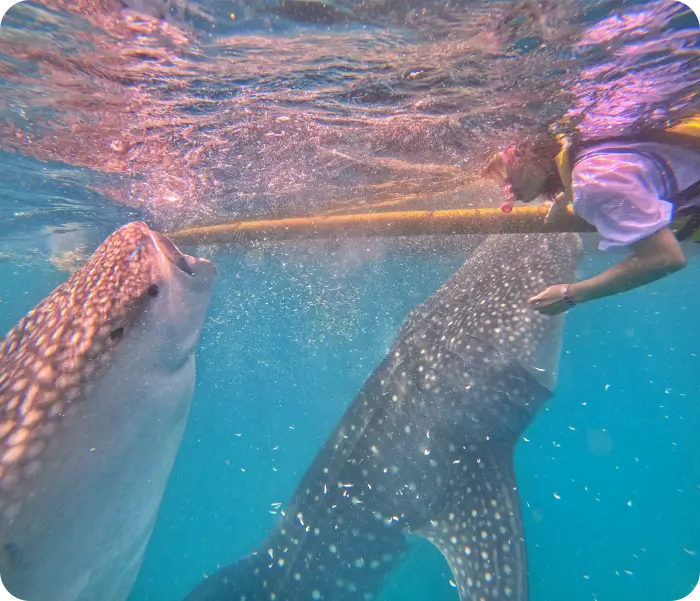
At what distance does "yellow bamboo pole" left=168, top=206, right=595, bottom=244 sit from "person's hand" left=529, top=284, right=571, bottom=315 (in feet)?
2.59

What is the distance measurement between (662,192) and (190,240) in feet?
22.2

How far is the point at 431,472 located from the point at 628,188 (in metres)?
3.85

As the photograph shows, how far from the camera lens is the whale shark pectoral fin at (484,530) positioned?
174 inches

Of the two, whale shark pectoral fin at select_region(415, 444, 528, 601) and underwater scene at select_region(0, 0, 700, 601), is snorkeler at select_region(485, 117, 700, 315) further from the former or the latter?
whale shark pectoral fin at select_region(415, 444, 528, 601)

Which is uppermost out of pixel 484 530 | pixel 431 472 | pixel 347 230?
pixel 347 230

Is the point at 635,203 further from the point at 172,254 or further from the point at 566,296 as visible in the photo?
the point at 172,254

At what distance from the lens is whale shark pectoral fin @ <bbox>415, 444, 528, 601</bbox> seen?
14.5ft

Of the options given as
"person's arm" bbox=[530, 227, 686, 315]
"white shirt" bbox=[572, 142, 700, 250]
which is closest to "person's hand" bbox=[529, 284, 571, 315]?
"person's arm" bbox=[530, 227, 686, 315]

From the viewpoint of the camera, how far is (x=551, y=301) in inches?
152

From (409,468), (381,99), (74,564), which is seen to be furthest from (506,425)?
(381,99)

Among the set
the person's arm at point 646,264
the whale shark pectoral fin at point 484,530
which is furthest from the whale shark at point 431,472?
the person's arm at point 646,264

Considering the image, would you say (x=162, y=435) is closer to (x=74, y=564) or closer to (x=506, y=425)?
(x=74, y=564)

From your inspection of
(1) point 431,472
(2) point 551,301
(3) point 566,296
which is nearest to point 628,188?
(3) point 566,296

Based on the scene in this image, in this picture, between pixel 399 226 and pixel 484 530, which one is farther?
pixel 399 226
